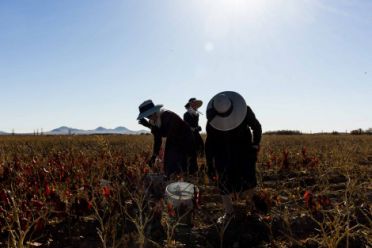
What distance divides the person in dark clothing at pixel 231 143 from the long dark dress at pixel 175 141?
3.81ft

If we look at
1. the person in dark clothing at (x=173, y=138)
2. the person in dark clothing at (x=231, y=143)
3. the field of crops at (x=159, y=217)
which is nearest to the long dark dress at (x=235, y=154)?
the person in dark clothing at (x=231, y=143)

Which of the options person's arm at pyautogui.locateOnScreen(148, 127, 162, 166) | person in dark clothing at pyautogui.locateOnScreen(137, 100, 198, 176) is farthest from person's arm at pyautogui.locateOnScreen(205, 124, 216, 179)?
person's arm at pyautogui.locateOnScreen(148, 127, 162, 166)

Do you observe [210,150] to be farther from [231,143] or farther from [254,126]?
[254,126]

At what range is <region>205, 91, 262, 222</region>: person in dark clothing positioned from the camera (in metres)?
4.70

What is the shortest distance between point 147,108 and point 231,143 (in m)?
1.53

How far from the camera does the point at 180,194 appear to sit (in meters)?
4.58

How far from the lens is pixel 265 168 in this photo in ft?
27.1

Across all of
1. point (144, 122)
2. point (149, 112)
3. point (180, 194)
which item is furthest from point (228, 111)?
point (144, 122)

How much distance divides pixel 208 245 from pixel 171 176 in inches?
80.1

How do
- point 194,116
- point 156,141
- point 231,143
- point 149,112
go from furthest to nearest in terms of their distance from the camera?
point 194,116
point 156,141
point 149,112
point 231,143

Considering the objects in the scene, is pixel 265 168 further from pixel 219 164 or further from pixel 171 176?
pixel 219 164

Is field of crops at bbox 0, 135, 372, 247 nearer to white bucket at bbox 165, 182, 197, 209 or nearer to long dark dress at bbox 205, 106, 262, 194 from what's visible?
white bucket at bbox 165, 182, 197, 209

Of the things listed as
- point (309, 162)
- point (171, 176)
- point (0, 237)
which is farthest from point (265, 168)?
point (0, 237)

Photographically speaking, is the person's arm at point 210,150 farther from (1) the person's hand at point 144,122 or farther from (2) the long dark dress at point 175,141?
(1) the person's hand at point 144,122
